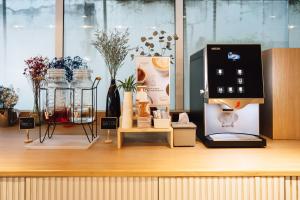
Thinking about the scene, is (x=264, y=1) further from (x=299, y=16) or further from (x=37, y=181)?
(x=37, y=181)

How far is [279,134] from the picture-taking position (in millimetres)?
1571

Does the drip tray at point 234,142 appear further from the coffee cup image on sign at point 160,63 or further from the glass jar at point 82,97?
the glass jar at point 82,97

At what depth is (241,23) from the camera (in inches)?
87.4

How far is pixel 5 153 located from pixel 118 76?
1118 millimetres

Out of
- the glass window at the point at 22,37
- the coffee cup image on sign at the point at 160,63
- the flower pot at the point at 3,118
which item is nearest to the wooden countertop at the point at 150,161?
the coffee cup image on sign at the point at 160,63

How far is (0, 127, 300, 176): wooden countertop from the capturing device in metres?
1.03

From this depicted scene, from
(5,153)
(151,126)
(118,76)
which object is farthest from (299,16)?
(5,153)

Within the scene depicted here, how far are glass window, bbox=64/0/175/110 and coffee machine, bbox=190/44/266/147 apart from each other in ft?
2.67

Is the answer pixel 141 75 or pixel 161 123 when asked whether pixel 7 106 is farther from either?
pixel 161 123

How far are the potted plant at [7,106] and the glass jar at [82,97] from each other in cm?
67

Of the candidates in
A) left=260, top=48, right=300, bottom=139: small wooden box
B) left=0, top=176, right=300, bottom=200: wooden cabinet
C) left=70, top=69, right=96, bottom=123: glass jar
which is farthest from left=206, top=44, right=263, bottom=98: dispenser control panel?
left=70, top=69, right=96, bottom=123: glass jar

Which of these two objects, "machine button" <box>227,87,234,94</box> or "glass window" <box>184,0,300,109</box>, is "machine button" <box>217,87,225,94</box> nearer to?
"machine button" <box>227,87,234,94</box>

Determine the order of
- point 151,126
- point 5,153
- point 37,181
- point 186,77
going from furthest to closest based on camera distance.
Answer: point 186,77 < point 151,126 < point 5,153 < point 37,181

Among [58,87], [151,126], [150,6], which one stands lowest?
[151,126]
